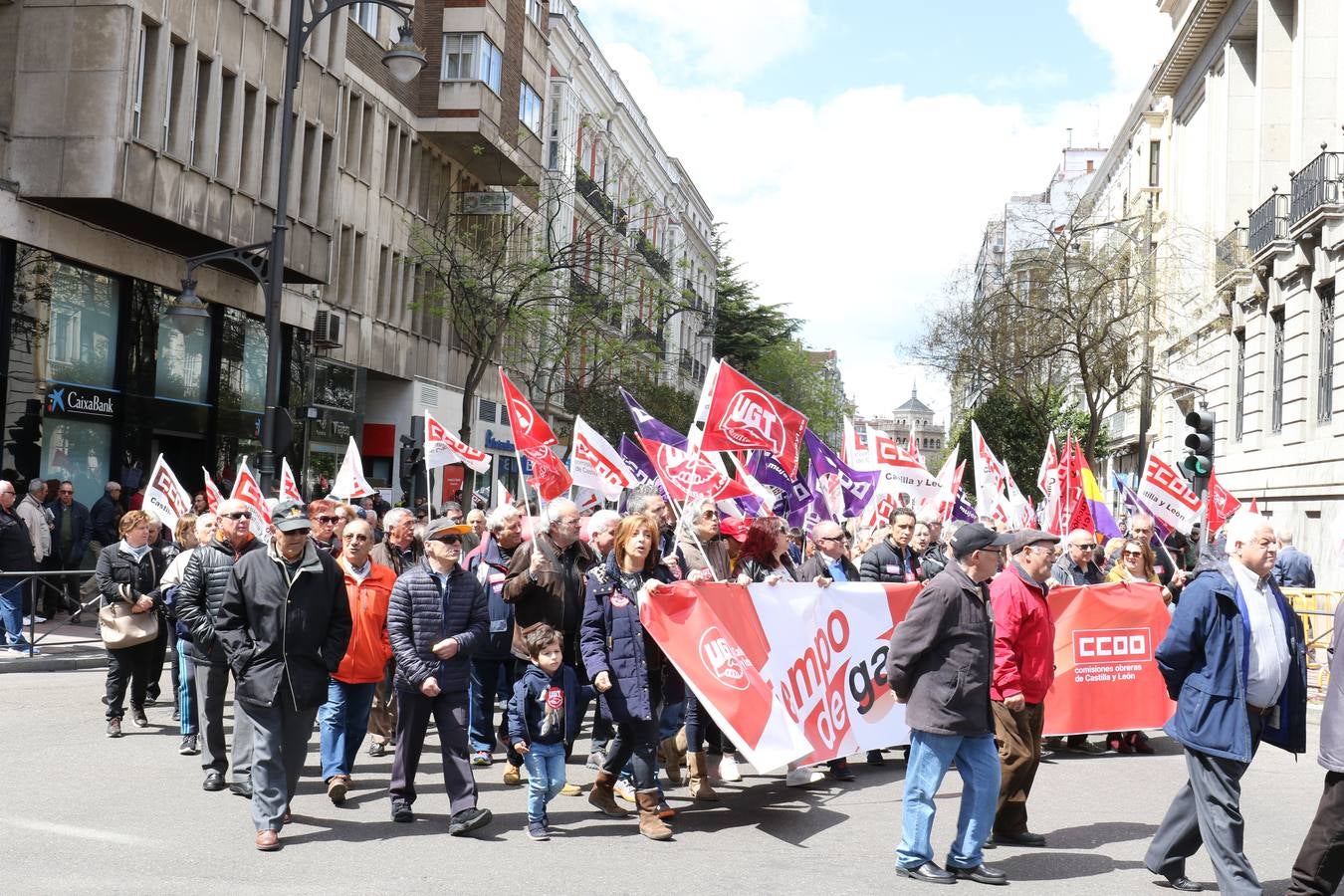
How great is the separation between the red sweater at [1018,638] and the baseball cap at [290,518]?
12.9ft

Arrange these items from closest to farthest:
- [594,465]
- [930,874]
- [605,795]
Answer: [930,874], [605,795], [594,465]

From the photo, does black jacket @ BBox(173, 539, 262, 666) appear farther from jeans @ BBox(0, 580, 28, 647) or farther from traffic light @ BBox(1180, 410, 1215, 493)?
traffic light @ BBox(1180, 410, 1215, 493)

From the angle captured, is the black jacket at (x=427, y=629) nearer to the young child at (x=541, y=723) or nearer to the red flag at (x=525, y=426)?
the young child at (x=541, y=723)

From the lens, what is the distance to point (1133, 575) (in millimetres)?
12086

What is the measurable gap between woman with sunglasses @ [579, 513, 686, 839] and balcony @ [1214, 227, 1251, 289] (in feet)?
95.2

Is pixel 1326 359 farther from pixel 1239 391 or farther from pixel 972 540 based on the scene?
pixel 972 540

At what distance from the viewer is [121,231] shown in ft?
73.9

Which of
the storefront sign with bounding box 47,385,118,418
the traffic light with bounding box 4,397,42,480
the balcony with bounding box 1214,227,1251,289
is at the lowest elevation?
the traffic light with bounding box 4,397,42,480

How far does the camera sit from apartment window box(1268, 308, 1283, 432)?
104ft

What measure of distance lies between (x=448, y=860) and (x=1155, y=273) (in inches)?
1241

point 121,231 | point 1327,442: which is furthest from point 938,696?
point 1327,442

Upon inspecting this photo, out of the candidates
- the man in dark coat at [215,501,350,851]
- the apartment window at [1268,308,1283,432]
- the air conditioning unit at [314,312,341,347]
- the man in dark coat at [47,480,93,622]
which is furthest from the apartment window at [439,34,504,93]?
the man in dark coat at [215,501,350,851]

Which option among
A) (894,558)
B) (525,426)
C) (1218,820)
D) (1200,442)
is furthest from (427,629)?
(1200,442)

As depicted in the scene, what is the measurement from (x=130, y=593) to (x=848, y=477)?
8.88 m
